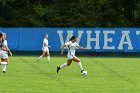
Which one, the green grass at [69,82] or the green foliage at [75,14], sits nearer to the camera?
the green grass at [69,82]

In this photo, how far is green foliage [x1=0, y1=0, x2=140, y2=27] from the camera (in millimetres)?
51188

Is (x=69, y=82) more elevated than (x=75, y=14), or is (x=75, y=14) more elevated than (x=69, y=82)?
(x=69, y=82)

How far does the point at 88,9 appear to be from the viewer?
51.5 meters

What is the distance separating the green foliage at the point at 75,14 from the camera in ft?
168

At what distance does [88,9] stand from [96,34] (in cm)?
848

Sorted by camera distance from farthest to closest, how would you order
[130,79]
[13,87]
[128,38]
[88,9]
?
[88,9] → [128,38] → [130,79] → [13,87]

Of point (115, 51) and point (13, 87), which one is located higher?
point (13, 87)

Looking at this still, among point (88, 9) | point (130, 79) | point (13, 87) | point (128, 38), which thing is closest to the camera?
point (13, 87)

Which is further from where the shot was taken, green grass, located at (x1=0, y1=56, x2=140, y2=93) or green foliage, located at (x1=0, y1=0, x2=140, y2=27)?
green foliage, located at (x1=0, y1=0, x2=140, y2=27)

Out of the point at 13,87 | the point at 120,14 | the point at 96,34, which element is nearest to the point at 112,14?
the point at 120,14

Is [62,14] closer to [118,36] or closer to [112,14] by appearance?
[112,14]

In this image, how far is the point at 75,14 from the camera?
51562mm

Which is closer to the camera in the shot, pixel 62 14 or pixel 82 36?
pixel 82 36

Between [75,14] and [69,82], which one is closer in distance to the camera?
[69,82]
